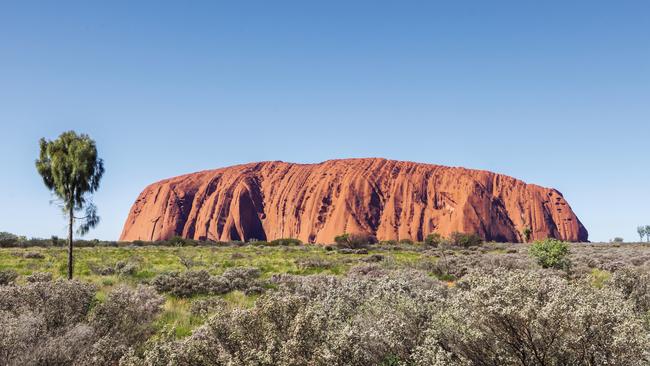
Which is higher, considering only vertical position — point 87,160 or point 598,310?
point 87,160

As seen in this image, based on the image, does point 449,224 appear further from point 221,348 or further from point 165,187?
point 221,348

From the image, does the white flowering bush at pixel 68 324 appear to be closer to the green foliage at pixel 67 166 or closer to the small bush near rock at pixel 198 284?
the small bush near rock at pixel 198 284

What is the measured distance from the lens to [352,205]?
123 metres

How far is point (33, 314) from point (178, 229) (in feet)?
431

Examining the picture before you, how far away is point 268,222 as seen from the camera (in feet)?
447

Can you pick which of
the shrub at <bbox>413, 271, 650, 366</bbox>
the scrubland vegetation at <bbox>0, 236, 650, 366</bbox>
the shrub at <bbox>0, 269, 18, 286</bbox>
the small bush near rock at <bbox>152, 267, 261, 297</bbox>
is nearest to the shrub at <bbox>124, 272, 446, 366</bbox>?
the scrubland vegetation at <bbox>0, 236, 650, 366</bbox>

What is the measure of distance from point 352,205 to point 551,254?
328 ft

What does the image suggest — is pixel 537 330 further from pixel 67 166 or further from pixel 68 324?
pixel 67 166

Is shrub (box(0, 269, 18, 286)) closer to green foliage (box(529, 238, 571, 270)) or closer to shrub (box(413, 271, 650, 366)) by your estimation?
shrub (box(413, 271, 650, 366))

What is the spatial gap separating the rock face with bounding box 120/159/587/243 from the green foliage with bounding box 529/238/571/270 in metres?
89.1

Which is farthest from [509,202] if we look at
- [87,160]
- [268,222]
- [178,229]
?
[87,160]

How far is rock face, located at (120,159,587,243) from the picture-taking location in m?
121

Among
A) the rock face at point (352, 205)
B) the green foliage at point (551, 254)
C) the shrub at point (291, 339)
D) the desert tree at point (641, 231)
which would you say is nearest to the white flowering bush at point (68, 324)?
the shrub at point (291, 339)

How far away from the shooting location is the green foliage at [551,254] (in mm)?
22812
